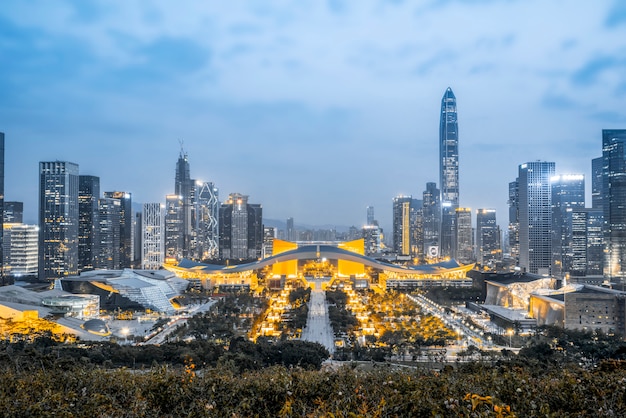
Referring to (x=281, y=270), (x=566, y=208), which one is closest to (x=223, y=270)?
(x=281, y=270)

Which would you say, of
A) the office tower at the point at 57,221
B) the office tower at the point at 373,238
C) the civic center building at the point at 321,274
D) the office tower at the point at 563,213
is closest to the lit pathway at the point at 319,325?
the civic center building at the point at 321,274

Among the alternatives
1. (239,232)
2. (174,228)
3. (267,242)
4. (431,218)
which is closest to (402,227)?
(431,218)

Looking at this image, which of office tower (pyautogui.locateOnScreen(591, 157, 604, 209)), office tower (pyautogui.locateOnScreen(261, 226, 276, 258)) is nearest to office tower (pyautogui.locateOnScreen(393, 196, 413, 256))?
office tower (pyautogui.locateOnScreen(261, 226, 276, 258))

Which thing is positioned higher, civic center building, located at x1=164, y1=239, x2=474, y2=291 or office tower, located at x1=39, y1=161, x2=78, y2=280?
office tower, located at x1=39, y1=161, x2=78, y2=280

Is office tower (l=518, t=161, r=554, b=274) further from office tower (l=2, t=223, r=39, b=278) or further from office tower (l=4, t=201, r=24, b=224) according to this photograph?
office tower (l=4, t=201, r=24, b=224)

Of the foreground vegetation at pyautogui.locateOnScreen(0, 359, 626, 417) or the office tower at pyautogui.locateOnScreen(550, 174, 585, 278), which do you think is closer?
the foreground vegetation at pyautogui.locateOnScreen(0, 359, 626, 417)

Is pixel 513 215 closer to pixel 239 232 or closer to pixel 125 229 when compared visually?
pixel 239 232
